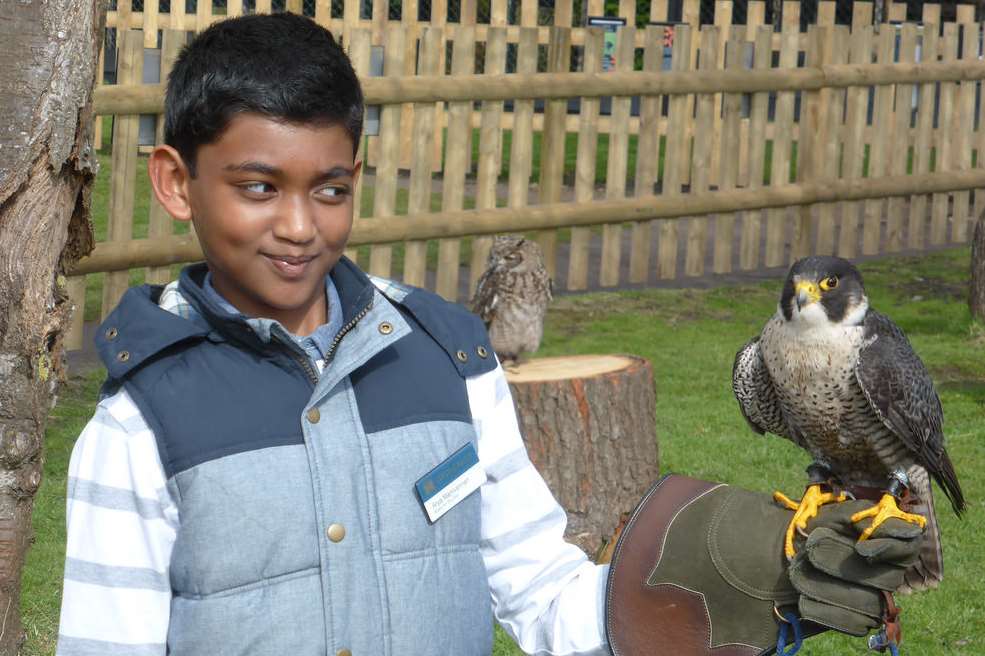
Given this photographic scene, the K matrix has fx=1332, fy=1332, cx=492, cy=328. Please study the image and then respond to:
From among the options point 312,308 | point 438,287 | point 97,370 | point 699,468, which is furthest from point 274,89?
point 438,287

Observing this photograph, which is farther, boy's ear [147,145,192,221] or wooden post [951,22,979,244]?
wooden post [951,22,979,244]

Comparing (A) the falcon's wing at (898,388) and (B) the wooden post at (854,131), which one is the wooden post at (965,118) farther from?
(A) the falcon's wing at (898,388)

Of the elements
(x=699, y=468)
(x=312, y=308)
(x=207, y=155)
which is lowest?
(x=699, y=468)

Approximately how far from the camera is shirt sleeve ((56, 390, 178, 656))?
1.78 metres

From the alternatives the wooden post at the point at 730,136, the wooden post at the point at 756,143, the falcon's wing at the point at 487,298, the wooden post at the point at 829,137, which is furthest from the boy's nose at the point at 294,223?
the wooden post at the point at 829,137

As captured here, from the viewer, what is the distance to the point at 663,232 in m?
10.1

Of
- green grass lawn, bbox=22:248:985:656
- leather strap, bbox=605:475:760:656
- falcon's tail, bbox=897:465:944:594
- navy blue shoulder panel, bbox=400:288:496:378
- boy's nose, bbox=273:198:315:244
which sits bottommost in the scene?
green grass lawn, bbox=22:248:985:656

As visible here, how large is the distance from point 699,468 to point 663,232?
4216 mm

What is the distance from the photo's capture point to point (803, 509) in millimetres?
2648

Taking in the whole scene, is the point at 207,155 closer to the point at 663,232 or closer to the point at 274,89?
the point at 274,89

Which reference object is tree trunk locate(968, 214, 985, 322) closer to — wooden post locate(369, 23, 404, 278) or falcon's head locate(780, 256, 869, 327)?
wooden post locate(369, 23, 404, 278)

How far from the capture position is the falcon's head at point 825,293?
379 centimetres

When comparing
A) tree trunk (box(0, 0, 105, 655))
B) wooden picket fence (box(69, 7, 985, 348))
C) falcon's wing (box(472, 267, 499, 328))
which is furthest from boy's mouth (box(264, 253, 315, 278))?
wooden picket fence (box(69, 7, 985, 348))

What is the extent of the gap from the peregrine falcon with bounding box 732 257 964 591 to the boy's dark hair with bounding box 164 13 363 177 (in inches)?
84.0
